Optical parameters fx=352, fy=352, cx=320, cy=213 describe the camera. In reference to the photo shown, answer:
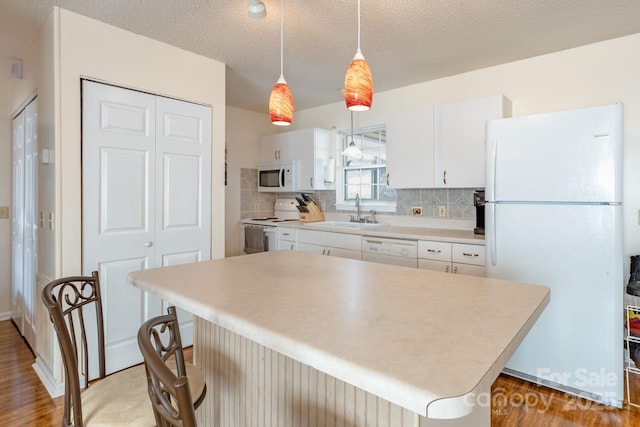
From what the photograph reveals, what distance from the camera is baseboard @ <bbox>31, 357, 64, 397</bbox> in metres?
2.19

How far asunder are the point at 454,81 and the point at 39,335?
3.98 m

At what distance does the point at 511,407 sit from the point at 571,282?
0.84m

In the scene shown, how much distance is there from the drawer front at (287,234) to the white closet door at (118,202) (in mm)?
1555

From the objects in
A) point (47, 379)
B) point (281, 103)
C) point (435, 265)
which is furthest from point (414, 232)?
point (47, 379)

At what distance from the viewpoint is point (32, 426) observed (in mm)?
1903

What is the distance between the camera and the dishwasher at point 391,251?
2936 millimetres

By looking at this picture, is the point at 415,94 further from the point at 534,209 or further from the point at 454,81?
the point at 534,209

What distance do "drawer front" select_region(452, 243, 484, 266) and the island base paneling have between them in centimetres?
150

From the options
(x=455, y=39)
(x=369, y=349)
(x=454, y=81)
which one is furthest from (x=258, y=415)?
(x=454, y=81)

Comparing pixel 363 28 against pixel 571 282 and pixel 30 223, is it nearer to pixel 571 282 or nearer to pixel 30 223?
pixel 571 282

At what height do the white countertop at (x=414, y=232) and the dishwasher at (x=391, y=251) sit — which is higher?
the white countertop at (x=414, y=232)

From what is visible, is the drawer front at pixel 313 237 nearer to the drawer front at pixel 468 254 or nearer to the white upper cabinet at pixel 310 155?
the white upper cabinet at pixel 310 155

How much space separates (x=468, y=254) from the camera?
105 inches

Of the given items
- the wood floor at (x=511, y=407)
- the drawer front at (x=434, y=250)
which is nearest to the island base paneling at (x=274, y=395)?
the wood floor at (x=511, y=407)
